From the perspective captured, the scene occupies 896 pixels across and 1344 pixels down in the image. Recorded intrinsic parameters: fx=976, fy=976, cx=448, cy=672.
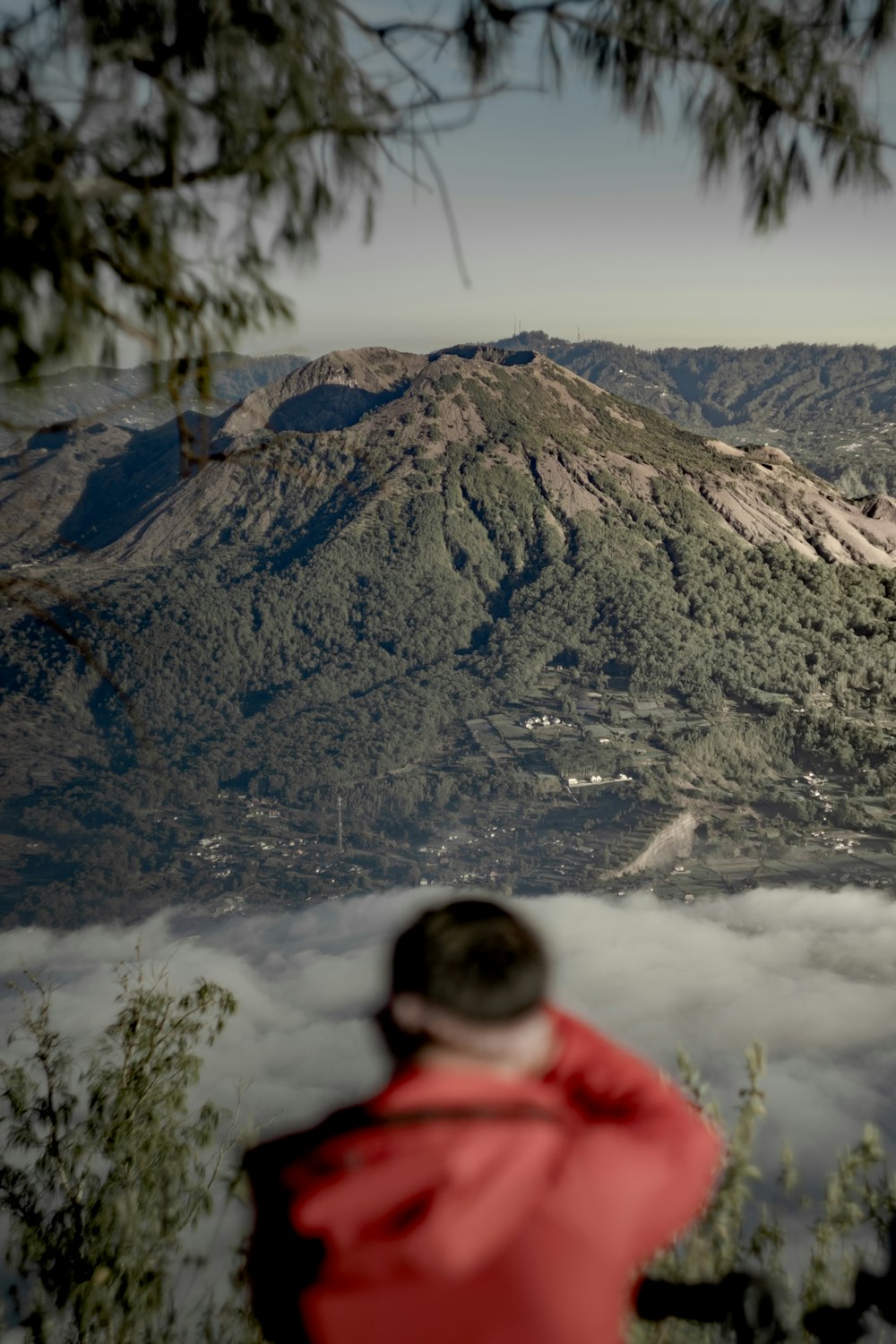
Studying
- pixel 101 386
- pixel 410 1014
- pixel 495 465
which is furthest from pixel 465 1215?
pixel 495 465

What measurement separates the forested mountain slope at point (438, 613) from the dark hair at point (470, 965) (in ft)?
330

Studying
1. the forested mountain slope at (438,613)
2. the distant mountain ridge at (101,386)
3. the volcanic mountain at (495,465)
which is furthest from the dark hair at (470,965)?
the forested mountain slope at (438,613)

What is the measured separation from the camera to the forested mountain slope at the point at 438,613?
10238 centimetres

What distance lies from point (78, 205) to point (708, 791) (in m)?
103

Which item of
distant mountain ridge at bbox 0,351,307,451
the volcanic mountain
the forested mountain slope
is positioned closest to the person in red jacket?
distant mountain ridge at bbox 0,351,307,451

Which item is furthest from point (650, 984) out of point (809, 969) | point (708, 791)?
point (708, 791)

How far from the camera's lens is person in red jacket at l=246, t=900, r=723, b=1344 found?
3.68ft

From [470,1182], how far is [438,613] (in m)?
127

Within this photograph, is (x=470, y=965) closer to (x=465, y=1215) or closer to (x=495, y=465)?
(x=465, y=1215)

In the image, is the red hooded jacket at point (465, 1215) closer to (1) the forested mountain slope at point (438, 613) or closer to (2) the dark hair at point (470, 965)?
(2) the dark hair at point (470, 965)

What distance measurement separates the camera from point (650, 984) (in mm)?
86188

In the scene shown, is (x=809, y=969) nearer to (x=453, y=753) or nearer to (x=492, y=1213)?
(x=453, y=753)

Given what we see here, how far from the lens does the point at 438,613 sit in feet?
419

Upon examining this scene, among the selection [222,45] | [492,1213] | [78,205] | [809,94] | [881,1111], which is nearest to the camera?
[492,1213]
